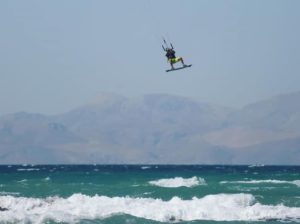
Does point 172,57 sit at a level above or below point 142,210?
above

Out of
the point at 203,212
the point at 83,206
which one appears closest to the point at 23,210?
the point at 83,206

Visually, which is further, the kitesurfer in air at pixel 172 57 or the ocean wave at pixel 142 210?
the ocean wave at pixel 142 210

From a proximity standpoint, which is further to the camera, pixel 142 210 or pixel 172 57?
pixel 142 210

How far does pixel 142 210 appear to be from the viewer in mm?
38750

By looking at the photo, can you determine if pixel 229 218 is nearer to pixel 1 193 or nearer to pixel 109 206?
pixel 109 206

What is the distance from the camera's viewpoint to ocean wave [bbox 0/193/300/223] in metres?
36.7

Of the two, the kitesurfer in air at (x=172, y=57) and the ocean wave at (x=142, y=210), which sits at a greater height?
the kitesurfer in air at (x=172, y=57)

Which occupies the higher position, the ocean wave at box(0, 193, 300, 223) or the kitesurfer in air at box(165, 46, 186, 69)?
the kitesurfer in air at box(165, 46, 186, 69)

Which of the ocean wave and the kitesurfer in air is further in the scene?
the ocean wave

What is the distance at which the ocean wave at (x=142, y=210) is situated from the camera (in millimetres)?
36719

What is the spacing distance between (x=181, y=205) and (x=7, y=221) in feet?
31.2

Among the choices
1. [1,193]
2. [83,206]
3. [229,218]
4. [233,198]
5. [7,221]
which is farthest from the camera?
[1,193]

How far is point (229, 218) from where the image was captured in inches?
1475

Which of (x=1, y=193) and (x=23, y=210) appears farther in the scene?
(x=1, y=193)
